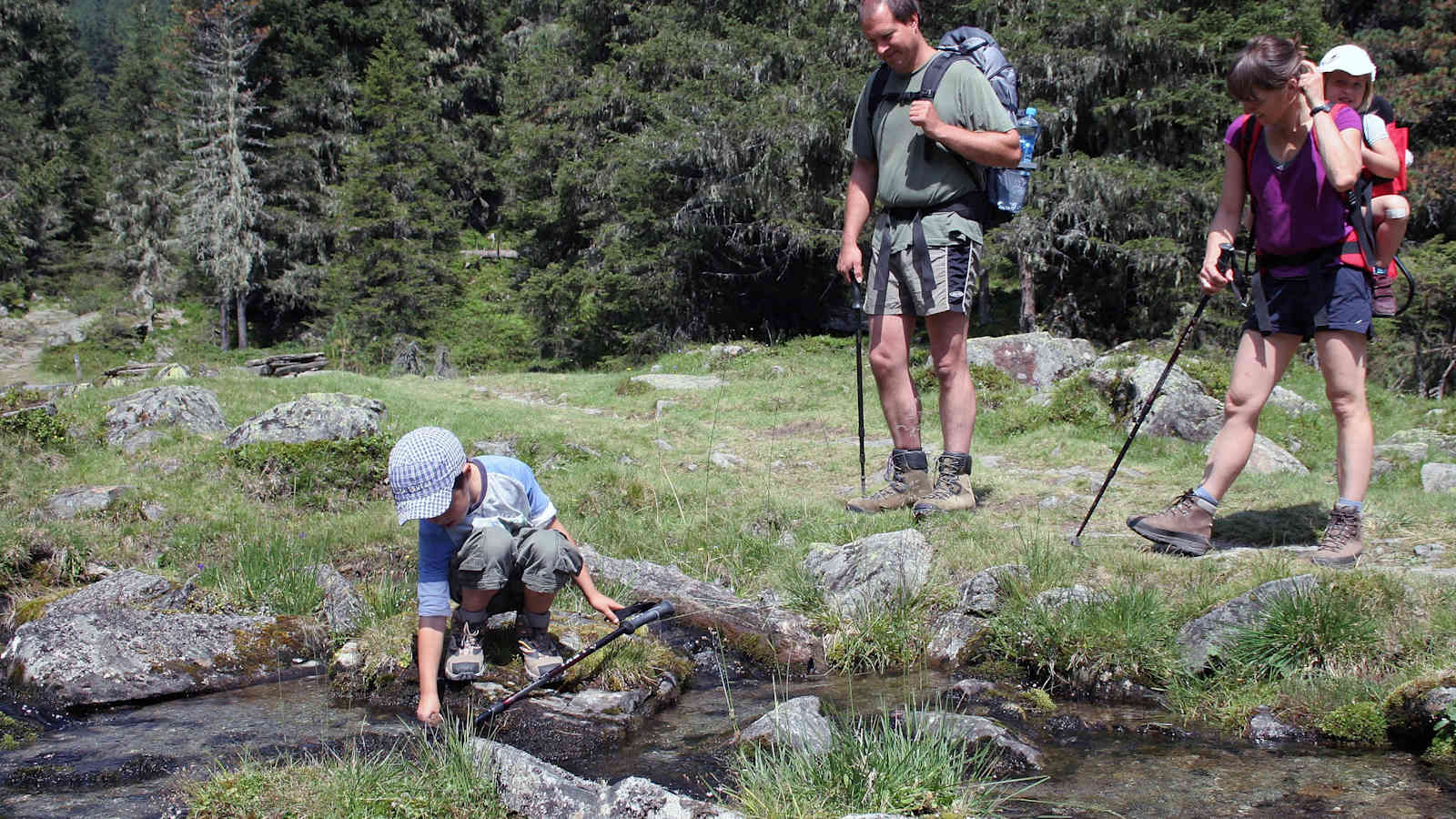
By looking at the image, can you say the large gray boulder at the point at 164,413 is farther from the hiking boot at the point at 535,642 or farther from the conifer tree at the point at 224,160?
the conifer tree at the point at 224,160

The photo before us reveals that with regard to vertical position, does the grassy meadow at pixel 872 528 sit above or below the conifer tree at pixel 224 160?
below

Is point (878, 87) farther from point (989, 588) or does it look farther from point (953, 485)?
point (989, 588)

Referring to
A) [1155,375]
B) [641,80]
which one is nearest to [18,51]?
[641,80]

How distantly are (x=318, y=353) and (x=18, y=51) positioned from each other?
114 feet

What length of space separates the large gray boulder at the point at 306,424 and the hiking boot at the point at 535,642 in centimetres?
450

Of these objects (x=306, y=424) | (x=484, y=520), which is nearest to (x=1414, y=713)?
(x=484, y=520)

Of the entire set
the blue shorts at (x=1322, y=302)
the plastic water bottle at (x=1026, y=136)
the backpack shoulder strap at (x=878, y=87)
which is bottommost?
the blue shorts at (x=1322, y=302)

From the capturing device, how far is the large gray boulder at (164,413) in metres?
9.04

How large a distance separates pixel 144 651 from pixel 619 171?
1905 centimetres

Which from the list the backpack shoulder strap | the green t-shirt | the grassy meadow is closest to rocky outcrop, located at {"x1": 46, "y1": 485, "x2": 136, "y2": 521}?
the grassy meadow

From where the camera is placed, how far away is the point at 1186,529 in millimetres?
4801

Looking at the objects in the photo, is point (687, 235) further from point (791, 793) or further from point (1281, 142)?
point (791, 793)

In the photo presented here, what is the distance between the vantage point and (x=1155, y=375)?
9117 millimetres

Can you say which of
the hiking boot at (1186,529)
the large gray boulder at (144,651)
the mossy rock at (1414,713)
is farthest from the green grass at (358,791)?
the hiking boot at (1186,529)
